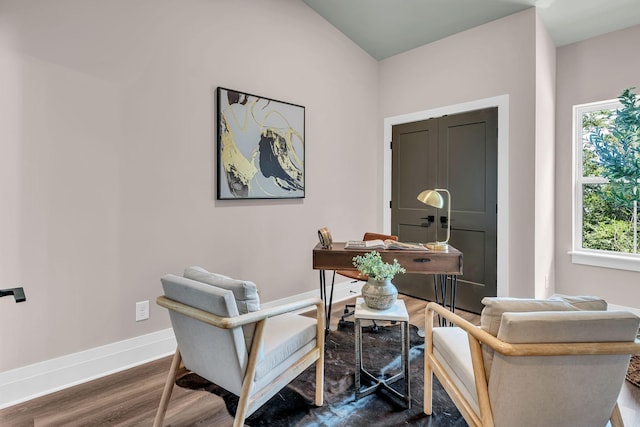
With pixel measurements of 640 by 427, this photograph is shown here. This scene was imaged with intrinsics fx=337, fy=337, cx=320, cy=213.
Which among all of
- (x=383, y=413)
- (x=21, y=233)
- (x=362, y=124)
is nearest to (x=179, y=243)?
(x=21, y=233)

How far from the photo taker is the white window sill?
10.2 feet

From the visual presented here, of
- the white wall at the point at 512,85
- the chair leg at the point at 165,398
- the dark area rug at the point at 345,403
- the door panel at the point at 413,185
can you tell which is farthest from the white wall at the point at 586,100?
the chair leg at the point at 165,398

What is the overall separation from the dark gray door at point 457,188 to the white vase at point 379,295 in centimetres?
182

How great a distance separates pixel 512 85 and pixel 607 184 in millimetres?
1381

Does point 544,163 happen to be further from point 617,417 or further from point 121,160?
point 121,160

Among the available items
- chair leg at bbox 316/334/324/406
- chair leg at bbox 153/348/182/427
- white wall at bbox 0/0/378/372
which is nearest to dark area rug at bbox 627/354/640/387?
chair leg at bbox 316/334/324/406

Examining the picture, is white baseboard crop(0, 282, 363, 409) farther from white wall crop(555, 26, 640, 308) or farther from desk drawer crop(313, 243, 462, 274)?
white wall crop(555, 26, 640, 308)

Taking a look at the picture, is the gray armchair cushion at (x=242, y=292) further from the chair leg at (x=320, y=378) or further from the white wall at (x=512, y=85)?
the white wall at (x=512, y=85)

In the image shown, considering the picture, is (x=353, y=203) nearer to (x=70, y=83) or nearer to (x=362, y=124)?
(x=362, y=124)

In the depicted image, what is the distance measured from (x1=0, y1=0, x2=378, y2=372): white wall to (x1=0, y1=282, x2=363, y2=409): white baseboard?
6 centimetres

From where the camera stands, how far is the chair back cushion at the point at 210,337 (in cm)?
141

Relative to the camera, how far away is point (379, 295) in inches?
75.5

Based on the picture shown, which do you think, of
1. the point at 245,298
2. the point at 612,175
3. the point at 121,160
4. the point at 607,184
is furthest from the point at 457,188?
the point at 121,160

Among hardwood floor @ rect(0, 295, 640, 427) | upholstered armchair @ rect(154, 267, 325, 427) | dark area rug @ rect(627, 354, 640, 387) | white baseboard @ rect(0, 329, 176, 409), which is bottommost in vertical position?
hardwood floor @ rect(0, 295, 640, 427)
